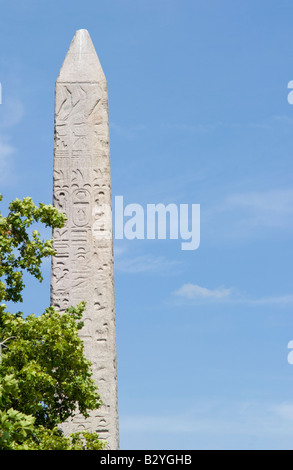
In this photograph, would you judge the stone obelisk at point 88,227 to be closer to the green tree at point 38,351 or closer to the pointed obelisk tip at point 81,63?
the pointed obelisk tip at point 81,63

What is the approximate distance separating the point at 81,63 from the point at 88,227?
12.9ft

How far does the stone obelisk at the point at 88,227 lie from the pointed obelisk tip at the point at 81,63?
3cm

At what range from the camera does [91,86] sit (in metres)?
22.1

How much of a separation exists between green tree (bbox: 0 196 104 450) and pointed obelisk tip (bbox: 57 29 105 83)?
5.48 meters

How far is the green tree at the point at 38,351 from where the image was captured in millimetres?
16719

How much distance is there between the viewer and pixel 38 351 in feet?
55.4

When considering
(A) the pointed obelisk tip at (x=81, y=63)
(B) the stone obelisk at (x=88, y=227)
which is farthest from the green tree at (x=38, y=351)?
(A) the pointed obelisk tip at (x=81, y=63)

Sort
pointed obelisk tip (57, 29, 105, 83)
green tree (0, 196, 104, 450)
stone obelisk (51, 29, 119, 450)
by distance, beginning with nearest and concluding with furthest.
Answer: green tree (0, 196, 104, 450) → stone obelisk (51, 29, 119, 450) → pointed obelisk tip (57, 29, 105, 83)

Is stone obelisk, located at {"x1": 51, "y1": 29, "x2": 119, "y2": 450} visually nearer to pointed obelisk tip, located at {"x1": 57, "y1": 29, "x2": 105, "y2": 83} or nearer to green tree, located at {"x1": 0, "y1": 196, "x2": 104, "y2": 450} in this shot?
pointed obelisk tip, located at {"x1": 57, "y1": 29, "x2": 105, "y2": 83}

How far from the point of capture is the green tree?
16719mm

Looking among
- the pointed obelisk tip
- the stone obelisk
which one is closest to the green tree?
the stone obelisk

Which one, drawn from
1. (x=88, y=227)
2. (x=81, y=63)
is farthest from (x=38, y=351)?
(x=81, y=63)

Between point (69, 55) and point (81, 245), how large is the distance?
457 cm
